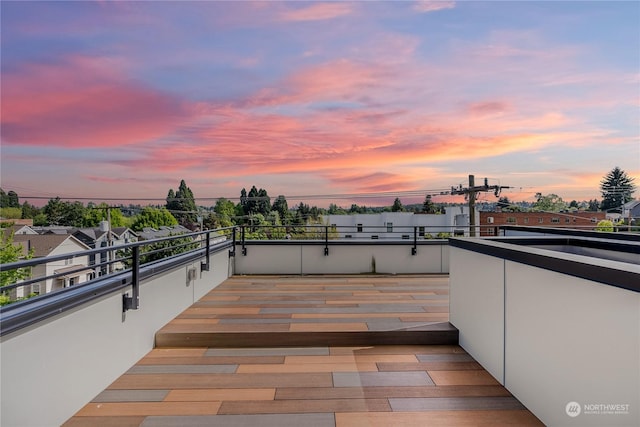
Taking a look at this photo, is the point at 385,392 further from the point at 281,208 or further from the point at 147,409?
the point at 281,208

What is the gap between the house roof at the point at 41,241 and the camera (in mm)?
25084

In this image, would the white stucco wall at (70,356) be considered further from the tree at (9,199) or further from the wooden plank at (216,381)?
the tree at (9,199)

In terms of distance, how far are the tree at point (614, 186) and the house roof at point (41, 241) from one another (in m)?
Answer: 59.2

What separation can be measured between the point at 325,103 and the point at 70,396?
8.13 meters

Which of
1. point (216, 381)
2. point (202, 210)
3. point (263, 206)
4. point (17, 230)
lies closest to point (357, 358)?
point (216, 381)

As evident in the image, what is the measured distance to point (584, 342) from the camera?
4.85 ft

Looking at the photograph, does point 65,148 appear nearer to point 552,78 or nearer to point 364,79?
point 364,79

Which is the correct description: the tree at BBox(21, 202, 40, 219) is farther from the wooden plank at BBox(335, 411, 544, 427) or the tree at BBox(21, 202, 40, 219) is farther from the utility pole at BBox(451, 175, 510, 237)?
the wooden plank at BBox(335, 411, 544, 427)

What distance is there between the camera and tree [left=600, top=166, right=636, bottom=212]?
152 feet

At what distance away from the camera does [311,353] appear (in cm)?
266

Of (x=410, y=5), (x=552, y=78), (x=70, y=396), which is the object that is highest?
(x=410, y=5)

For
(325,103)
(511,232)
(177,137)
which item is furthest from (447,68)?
(177,137)

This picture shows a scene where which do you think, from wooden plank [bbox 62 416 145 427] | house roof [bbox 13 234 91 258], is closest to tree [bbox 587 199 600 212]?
house roof [bbox 13 234 91 258]

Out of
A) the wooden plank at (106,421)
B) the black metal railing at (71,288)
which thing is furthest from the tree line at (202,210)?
the wooden plank at (106,421)
